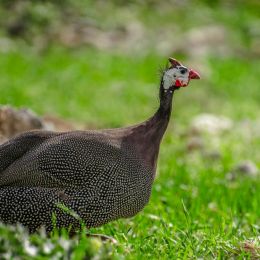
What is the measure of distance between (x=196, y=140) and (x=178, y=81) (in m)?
5.46

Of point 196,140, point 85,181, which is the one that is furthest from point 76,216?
point 196,140

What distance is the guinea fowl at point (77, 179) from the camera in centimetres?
446

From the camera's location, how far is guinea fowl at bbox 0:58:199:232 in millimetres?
4461

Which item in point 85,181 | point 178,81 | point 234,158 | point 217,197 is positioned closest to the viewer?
point 85,181

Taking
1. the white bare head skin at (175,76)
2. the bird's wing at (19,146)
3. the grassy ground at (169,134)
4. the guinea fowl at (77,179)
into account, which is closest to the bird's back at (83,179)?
the guinea fowl at (77,179)

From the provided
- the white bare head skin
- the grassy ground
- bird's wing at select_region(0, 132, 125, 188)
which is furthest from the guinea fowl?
the white bare head skin

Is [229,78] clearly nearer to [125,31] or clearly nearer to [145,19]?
[125,31]

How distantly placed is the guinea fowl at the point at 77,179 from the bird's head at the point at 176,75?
1.30ft

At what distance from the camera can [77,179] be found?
178 inches

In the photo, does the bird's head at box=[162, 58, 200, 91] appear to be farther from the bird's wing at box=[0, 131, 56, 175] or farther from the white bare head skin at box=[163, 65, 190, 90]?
the bird's wing at box=[0, 131, 56, 175]

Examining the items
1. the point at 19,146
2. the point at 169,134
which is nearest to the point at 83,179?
the point at 19,146

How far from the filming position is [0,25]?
18.3 metres

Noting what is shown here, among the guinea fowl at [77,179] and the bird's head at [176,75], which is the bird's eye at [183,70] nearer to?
the bird's head at [176,75]

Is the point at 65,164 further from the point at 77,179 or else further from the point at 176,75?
the point at 176,75
